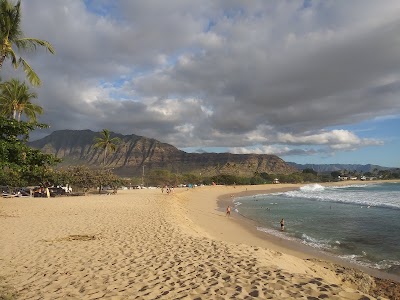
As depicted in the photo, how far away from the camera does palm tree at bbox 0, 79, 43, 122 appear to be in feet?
96.7

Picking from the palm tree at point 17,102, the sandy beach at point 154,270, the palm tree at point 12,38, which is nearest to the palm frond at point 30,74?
the palm tree at point 12,38

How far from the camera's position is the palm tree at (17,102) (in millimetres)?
29461

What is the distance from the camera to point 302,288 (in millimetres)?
5426

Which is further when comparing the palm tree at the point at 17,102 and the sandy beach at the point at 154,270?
the palm tree at the point at 17,102

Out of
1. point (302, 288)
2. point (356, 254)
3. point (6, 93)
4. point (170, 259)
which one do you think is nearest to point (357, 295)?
point (302, 288)

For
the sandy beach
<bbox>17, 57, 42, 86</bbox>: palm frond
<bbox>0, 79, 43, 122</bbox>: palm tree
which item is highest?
<bbox>0, 79, 43, 122</bbox>: palm tree

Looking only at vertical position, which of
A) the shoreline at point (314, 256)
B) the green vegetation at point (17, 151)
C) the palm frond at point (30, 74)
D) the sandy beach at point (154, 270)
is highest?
the palm frond at point (30, 74)

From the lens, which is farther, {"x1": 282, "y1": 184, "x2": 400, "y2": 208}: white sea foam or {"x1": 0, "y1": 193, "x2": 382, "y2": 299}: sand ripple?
{"x1": 282, "y1": 184, "x2": 400, "y2": 208}: white sea foam

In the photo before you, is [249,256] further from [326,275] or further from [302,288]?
[302,288]

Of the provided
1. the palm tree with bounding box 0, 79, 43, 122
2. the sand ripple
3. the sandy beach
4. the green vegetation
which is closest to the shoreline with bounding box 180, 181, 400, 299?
the sandy beach

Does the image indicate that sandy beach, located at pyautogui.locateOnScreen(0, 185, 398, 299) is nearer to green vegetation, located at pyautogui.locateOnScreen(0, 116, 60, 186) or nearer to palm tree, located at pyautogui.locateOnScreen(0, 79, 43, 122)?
green vegetation, located at pyautogui.locateOnScreen(0, 116, 60, 186)

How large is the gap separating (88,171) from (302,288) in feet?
133

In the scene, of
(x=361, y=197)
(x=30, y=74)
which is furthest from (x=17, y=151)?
(x=361, y=197)

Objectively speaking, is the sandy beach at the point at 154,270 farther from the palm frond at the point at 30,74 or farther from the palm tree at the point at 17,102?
the palm tree at the point at 17,102
